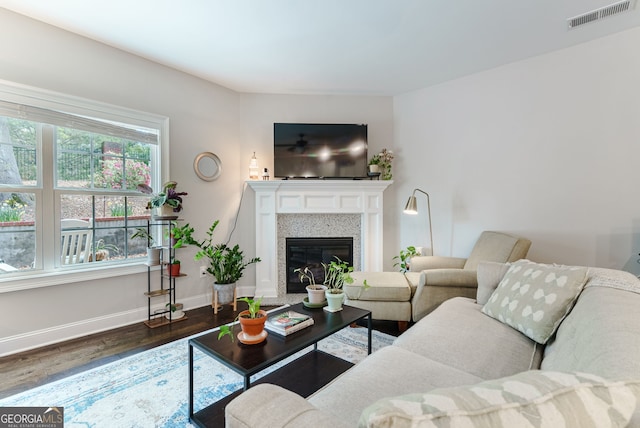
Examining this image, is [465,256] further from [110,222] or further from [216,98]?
[110,222]

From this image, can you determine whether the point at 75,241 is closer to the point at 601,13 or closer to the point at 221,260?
the point at 221,260

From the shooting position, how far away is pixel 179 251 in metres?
3.29

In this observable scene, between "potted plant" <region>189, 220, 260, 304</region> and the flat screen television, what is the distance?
1.12 m

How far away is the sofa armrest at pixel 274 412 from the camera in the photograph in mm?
715

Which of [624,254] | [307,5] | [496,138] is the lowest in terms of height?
[624,254]

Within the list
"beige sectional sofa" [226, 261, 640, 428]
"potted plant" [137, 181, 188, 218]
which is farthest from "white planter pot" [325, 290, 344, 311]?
"potted plant" [137, 181, 188, 218]

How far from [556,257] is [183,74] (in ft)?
14.4

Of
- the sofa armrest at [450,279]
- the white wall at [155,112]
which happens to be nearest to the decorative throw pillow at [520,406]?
the sofa armrest at [450,279]

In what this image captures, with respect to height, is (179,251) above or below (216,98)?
below

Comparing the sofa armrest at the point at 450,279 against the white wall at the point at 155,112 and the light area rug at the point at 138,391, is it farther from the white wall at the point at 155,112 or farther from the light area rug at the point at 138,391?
the white wall at the point at 155,112

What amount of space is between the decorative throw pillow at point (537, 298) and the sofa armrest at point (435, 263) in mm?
1300

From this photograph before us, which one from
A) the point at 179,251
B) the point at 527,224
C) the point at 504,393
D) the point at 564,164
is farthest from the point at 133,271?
the point at 564,164

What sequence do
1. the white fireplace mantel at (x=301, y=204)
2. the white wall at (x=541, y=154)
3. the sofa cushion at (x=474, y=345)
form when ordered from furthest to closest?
the white fireplace mantel at (x=301, y=204)
the white wall at (x=541, y=154)
the sofa cushion at (x=474, y=345)

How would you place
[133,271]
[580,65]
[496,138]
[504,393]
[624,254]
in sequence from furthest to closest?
[496,138] < [133,271] < [580,65] < [624,254] < [504,393]
